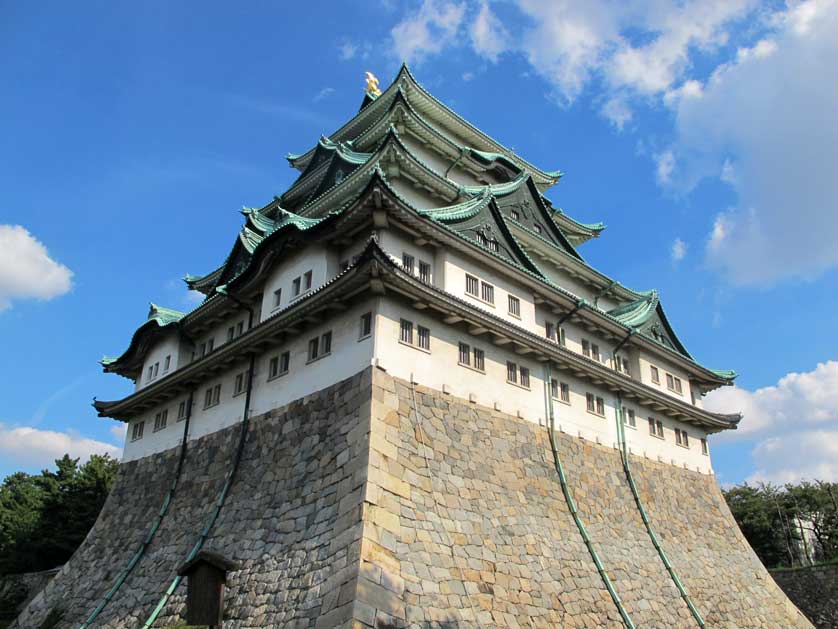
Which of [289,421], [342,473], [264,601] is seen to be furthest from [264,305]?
[264,601]

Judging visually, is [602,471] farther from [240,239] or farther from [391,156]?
[240,239]

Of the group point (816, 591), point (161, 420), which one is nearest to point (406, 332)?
point (161, 420)

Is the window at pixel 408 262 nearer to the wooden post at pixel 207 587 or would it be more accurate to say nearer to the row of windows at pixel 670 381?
the wooden post at pixel 207 587

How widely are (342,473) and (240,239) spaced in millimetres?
17277

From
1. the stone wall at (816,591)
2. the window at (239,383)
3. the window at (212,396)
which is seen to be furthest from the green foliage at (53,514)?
the stone wall at (816,591)

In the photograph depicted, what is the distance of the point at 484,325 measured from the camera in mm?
22266

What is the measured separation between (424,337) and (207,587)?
31.2ft

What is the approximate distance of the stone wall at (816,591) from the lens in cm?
3447

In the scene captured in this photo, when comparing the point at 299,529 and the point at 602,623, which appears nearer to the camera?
the point at 299,529

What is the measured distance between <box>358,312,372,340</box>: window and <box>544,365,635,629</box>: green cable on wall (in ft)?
27.1

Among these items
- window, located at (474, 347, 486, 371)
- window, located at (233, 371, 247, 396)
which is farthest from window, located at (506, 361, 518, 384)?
window, located at (233, 371, 247, 396)

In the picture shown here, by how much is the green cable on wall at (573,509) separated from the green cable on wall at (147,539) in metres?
14.8

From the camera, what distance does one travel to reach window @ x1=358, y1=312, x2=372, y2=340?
65.7 ft

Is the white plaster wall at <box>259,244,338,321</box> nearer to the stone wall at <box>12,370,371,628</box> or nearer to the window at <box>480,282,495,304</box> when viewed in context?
the stone wall at <box>12,370,371,628</box>
